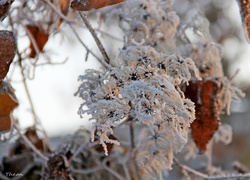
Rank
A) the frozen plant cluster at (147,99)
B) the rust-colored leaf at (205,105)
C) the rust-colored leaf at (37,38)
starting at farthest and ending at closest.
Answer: the rust-colored leaf at (37,38) → the rust-colored leaf at (205,105) → the frozen plant cluster at (147,99)

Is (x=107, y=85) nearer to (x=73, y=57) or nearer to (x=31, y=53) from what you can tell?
(x=31, y=53)

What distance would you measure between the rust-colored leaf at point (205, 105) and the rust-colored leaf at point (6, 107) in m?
0.22

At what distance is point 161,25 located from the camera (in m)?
0.65

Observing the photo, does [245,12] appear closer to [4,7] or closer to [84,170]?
[4,7]

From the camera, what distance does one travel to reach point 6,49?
1.59 ft

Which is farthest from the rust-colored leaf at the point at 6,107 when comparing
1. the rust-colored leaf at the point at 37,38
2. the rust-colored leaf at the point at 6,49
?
the rust-colored leaf at the point at 37,38

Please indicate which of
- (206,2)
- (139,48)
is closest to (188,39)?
(139,48)

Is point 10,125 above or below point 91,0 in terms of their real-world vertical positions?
below

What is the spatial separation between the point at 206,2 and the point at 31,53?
156 centimetres

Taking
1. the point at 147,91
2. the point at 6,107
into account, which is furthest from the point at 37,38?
the point at 147,91

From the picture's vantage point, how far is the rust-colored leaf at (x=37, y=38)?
750 millimetres

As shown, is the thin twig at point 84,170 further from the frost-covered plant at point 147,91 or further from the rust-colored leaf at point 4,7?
the rust-colored leaf at point 4,7

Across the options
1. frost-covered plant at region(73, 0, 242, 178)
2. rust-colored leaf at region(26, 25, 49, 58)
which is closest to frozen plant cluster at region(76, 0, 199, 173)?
frost-covered plant at region(73, 0, 242, 178)

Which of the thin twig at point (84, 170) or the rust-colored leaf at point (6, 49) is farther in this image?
the thin twig at point (84, 170)
